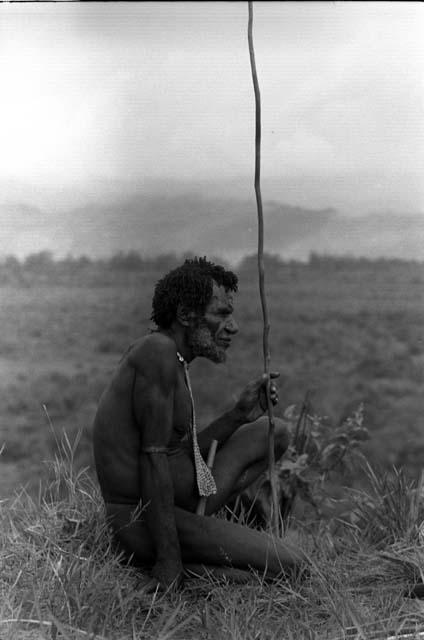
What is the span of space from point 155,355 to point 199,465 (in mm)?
542

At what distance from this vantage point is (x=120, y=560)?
12.9 ft

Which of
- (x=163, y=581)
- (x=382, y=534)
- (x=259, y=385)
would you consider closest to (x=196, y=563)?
(x=163, y=581)

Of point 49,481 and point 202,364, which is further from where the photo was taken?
point 202,364

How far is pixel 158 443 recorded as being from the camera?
3.62 metres

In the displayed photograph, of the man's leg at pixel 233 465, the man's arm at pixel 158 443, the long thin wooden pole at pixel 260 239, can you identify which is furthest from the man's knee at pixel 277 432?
the man's arm at pixel 158 443

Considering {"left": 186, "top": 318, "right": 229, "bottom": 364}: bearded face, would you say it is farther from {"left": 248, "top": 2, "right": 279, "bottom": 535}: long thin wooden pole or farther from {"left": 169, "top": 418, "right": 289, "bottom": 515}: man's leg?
{"left": 169, "top": 418, "right": 289, "bottom": 515}: man's leg

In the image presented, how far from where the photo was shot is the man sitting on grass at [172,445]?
362 centimetres

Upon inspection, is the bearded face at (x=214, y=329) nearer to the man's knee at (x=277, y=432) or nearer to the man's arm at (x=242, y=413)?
the man's arm at (x=242, y=413)

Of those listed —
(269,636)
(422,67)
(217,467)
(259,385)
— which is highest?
(422,67)

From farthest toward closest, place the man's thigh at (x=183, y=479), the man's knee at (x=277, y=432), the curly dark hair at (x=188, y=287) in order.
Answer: the man's knee at (x=277, y=432) → the man's thigh at (x=183, y=479) → the curly dark hair at (x=188, y=287)

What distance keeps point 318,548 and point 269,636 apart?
913 millimetres

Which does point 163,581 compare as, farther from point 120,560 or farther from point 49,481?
point 49,481

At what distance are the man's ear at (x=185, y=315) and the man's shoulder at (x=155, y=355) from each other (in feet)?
0.40

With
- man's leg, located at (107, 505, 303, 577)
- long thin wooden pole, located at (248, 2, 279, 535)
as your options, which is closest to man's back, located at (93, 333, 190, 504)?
man's leg, located at (107, 505, 303, 577)
